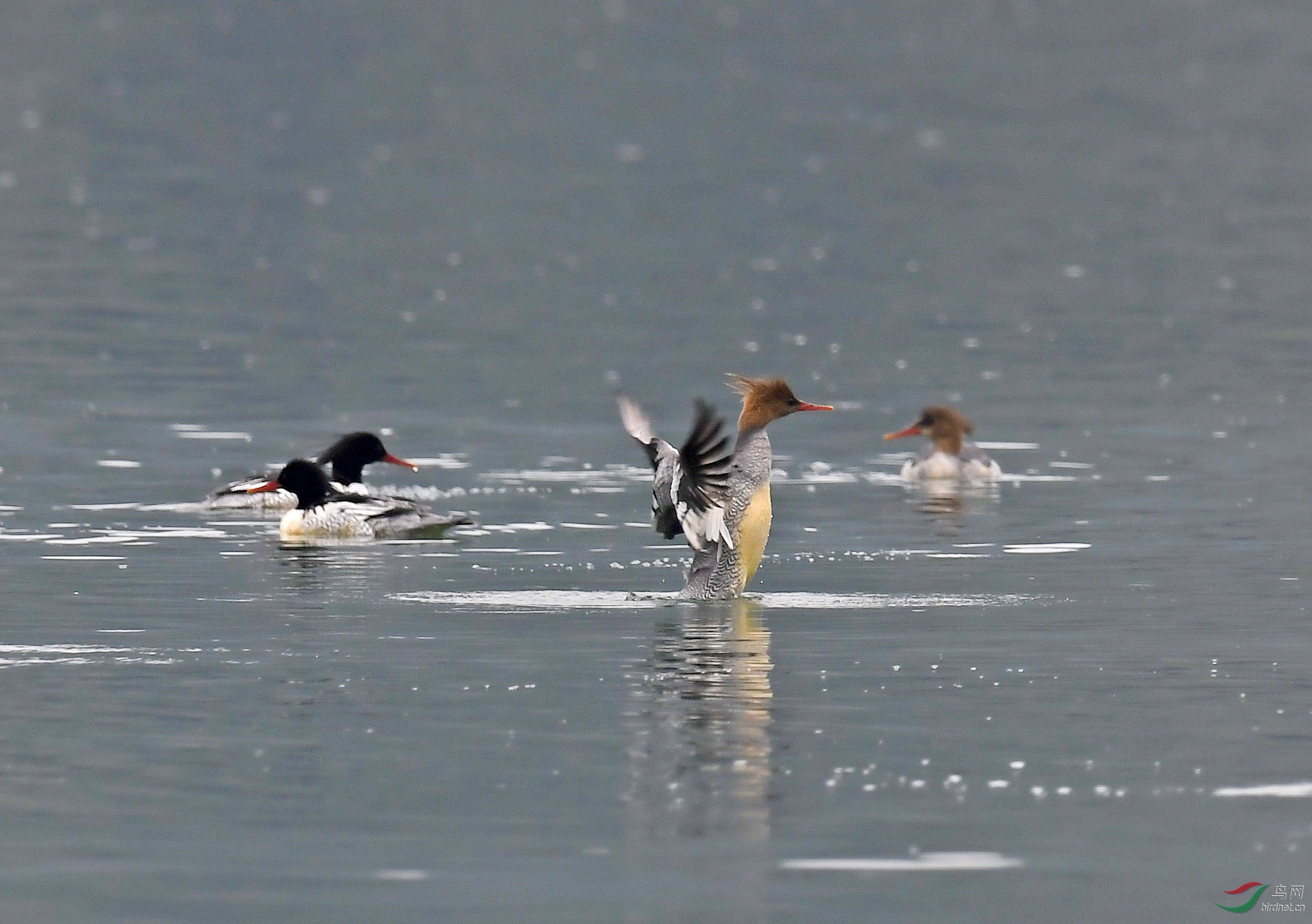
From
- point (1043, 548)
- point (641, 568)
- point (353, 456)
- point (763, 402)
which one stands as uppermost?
point (763, 402)

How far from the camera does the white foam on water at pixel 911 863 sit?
10602mm

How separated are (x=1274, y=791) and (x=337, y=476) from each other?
12.8m

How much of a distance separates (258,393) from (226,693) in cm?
1786

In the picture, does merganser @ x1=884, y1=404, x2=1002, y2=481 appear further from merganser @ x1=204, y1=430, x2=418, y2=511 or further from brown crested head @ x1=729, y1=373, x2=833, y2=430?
brown crested head @ x1=729, y1=373, x2=833, y2=430

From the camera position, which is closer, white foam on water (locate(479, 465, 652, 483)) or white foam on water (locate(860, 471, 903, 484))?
white foam on water (locate(479, 465, 652, 483))

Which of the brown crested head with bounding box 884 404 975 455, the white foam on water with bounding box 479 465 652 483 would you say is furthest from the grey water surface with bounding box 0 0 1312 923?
the brown crested head with bounding box 884 404 975 455

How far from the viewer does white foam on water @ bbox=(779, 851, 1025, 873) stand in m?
10.6

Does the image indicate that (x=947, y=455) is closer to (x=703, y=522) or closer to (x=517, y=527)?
(x=517, y=527)

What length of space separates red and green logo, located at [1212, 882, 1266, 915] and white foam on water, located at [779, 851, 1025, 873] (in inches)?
31.1

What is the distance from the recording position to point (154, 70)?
112 metres

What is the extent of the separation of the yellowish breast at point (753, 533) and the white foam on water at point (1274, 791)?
5859mm

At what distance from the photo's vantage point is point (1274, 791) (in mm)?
11914

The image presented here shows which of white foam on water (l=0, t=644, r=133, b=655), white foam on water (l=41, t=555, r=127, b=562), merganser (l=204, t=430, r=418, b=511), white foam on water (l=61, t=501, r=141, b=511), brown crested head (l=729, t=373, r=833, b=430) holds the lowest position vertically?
white foam on water (l=0, t=644, r=133, b=655)

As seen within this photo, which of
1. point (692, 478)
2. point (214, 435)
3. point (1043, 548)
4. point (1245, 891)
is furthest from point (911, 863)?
point (214, 435)
